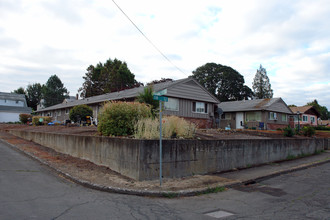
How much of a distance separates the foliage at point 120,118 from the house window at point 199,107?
52.3ft

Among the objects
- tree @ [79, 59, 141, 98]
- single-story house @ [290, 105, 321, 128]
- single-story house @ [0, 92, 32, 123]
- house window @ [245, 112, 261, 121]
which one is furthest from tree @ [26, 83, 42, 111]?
single-story house @ [290, 105, 321, 128]

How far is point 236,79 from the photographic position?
200 feet

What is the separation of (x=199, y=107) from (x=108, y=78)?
32032 mm

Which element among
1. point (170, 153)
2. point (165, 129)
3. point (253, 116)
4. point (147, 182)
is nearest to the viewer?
point (147, 182)

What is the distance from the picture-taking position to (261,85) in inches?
2418

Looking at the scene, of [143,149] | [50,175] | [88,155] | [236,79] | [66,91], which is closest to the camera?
[143,149]

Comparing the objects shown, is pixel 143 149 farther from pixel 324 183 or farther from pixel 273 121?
pixel 273 121

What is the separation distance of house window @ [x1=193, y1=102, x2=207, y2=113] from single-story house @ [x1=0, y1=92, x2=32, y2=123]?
4156cm

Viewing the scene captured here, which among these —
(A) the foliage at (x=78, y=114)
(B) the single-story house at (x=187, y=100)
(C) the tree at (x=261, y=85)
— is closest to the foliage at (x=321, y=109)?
(C) the tree at (x=261, y=85)

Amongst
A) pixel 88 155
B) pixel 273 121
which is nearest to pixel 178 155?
pixel 88 155

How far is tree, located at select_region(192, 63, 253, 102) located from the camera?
199 feet

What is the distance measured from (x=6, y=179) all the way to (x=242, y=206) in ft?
22.1

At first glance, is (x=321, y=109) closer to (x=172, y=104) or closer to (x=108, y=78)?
(x=108, y=78)

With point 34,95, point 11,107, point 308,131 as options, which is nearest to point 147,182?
point 308,131
